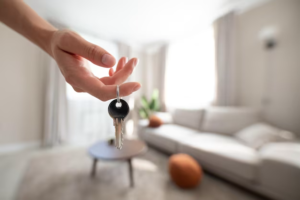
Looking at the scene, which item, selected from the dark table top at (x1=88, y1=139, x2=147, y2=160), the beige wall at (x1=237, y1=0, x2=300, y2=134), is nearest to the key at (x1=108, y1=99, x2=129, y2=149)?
the dark table top at (x1=88, y1=139, x2=147, y2=160)

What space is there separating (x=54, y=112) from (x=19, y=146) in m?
0.82

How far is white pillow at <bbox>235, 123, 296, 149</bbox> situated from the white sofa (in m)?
0.05

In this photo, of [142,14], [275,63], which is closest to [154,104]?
[142,14]

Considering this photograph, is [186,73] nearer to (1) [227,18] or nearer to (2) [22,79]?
(1) [227,18]

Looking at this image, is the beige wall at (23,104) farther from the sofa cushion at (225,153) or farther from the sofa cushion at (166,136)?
the sofa cushion at (225,153)

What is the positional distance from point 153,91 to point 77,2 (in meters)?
2.43

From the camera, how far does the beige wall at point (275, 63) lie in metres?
1.64

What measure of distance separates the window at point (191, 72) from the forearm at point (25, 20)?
258cm

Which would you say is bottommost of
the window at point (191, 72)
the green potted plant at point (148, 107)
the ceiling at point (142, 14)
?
the green potted plant at point (148, 107)

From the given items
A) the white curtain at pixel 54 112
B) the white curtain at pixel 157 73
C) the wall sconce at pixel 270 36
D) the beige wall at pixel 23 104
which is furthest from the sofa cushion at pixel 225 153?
the beige wall at pixel 23 104

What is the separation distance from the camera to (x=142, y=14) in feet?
6.70

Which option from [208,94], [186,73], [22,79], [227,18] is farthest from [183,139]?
[22,79]

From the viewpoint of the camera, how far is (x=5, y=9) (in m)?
0.26

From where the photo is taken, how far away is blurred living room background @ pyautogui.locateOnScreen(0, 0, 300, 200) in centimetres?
124
